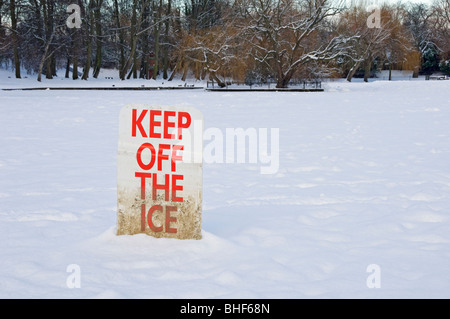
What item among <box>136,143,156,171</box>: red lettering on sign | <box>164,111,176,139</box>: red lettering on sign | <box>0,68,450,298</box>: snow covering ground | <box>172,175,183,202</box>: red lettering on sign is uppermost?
<box>164,111,176,139</box>: red lettering on sign

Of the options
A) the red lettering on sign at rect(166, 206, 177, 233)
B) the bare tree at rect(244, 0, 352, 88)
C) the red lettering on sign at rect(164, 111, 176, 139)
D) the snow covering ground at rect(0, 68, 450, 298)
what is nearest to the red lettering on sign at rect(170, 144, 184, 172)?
the red lettering on sign at rect(164, 111, 176, 139)

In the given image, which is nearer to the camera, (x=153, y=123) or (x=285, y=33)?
(x=153, y=123)

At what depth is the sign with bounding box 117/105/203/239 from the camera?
14.1 feet

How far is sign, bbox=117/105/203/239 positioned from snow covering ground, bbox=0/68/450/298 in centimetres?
29

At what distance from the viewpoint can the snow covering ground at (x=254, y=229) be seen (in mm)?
3639

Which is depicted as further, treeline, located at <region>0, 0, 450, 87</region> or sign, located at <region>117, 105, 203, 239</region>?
treeline, located at <region>0, 0, 450, 87</region>

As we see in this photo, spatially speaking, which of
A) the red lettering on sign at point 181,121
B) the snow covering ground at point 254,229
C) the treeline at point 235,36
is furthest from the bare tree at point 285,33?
the red lettering on sign at point 181,121

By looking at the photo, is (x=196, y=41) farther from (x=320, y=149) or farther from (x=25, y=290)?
(x=25, y=290)

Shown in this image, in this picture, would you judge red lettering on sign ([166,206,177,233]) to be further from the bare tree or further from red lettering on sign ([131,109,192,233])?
the bare tree

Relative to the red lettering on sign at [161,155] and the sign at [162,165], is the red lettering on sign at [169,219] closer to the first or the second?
the sign at [162,165]

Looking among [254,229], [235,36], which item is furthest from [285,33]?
[254,229]

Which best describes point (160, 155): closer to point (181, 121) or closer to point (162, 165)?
point (162, 165)

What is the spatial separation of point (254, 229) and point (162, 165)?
4.12 feet

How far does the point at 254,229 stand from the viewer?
16.2ft
